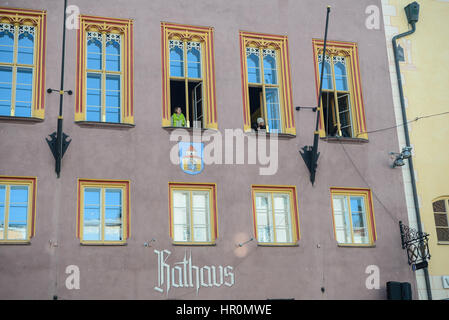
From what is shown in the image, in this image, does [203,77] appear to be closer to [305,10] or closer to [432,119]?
[305,10]

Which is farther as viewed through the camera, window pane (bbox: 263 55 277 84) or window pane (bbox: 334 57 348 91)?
window pane (bbox: 334 57 348 91)

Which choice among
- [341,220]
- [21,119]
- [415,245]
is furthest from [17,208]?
[415,245]

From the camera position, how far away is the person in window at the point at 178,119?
826 inches

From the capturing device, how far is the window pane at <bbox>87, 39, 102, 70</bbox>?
20.8 meters

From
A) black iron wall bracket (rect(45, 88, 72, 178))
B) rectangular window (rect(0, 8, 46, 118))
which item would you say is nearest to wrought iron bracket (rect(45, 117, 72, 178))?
black iron wall bracket (rect(45, 88, 72, 178))

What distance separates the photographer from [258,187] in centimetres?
2105

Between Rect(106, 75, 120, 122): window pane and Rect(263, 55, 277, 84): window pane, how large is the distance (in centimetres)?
432

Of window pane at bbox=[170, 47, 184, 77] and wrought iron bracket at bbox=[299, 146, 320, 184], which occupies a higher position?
window pane at bbox=[170, 47, 184, 77]

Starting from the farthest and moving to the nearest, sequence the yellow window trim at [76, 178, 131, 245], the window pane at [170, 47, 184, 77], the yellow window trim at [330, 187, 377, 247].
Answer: the yellow window trim at [330, 187, 377, 247] < the window pane at [170, 47, 184, 77] < the yellow window trim at [76, 178, 131, 245]

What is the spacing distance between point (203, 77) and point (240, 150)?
2311 millimetres

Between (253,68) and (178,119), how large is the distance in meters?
2.87

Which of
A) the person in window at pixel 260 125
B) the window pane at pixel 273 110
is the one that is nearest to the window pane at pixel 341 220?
the window pane at pixel 273 110

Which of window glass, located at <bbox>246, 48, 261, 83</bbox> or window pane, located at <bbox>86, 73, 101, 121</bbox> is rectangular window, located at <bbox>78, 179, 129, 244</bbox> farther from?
window glass, located at <bbox>246, 48, 261, 83</bbox>

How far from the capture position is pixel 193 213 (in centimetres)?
2030
